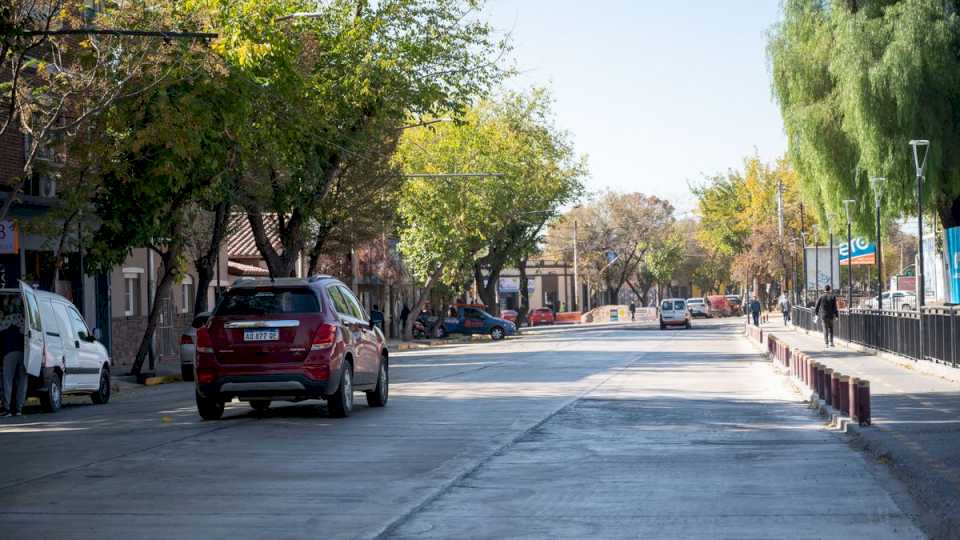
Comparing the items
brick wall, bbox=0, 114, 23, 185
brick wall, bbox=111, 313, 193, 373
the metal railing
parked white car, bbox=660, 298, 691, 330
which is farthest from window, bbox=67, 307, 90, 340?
parked white car, bbox=660, 298, 691, 330

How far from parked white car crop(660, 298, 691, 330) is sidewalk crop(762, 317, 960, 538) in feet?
150

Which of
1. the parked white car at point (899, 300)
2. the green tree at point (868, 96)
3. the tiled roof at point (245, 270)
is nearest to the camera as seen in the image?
the green tree at point (868, 96)

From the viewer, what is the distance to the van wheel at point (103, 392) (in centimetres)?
2390

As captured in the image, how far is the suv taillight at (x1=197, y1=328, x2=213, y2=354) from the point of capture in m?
17.7

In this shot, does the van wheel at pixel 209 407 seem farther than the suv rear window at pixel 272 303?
Yes

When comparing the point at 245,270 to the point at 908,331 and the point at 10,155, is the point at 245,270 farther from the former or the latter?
the point at 908,331

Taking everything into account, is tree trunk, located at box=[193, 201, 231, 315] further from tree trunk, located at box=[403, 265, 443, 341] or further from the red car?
the red car

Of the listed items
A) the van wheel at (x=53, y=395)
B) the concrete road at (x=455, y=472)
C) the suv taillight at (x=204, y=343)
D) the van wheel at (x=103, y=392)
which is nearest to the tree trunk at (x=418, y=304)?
the van wheel at (x=103, y=392)

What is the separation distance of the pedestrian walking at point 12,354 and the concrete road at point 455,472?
347mm

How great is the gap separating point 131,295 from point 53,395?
2123 cm

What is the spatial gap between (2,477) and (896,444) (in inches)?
326

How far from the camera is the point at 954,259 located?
4641 centimetres

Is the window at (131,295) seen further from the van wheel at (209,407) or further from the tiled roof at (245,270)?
the van wheel at (209,407)

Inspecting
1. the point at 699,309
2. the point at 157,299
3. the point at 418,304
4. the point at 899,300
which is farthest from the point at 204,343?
the point at 699,309
